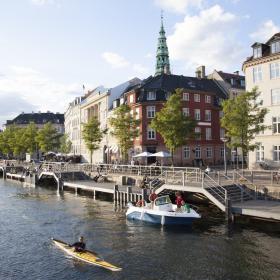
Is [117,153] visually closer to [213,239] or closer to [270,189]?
[270,189]

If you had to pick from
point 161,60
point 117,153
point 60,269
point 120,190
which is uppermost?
point 161,60

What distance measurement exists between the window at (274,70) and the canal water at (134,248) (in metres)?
23.5

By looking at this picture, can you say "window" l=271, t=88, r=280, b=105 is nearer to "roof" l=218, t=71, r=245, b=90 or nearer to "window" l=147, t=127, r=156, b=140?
"window" l=147, t=127, r=156, b=140

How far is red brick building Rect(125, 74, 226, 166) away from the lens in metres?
63.9

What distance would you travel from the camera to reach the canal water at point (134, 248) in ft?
63.0

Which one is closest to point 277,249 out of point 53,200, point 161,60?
point 53,200

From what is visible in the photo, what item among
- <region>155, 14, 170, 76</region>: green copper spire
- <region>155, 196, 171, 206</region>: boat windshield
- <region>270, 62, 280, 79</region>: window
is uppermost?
<region>155, 14, 170, 76</region>: green copper spire

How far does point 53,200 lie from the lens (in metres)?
43.8

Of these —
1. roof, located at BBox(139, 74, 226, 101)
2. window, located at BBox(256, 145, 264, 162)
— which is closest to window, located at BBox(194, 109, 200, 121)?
roof, located at BBox(139, 74, 226, 101)

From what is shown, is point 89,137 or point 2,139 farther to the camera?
point 2,139

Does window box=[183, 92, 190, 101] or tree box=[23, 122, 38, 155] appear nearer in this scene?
window box=[183, 92, 190, 101]

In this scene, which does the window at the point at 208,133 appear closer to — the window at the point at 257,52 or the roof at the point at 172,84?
the roof at the point at 172,84

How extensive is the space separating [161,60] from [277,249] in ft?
293

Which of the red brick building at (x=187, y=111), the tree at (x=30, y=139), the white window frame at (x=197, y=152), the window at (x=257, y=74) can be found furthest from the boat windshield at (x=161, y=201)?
the tree at (x=30, y=139)
